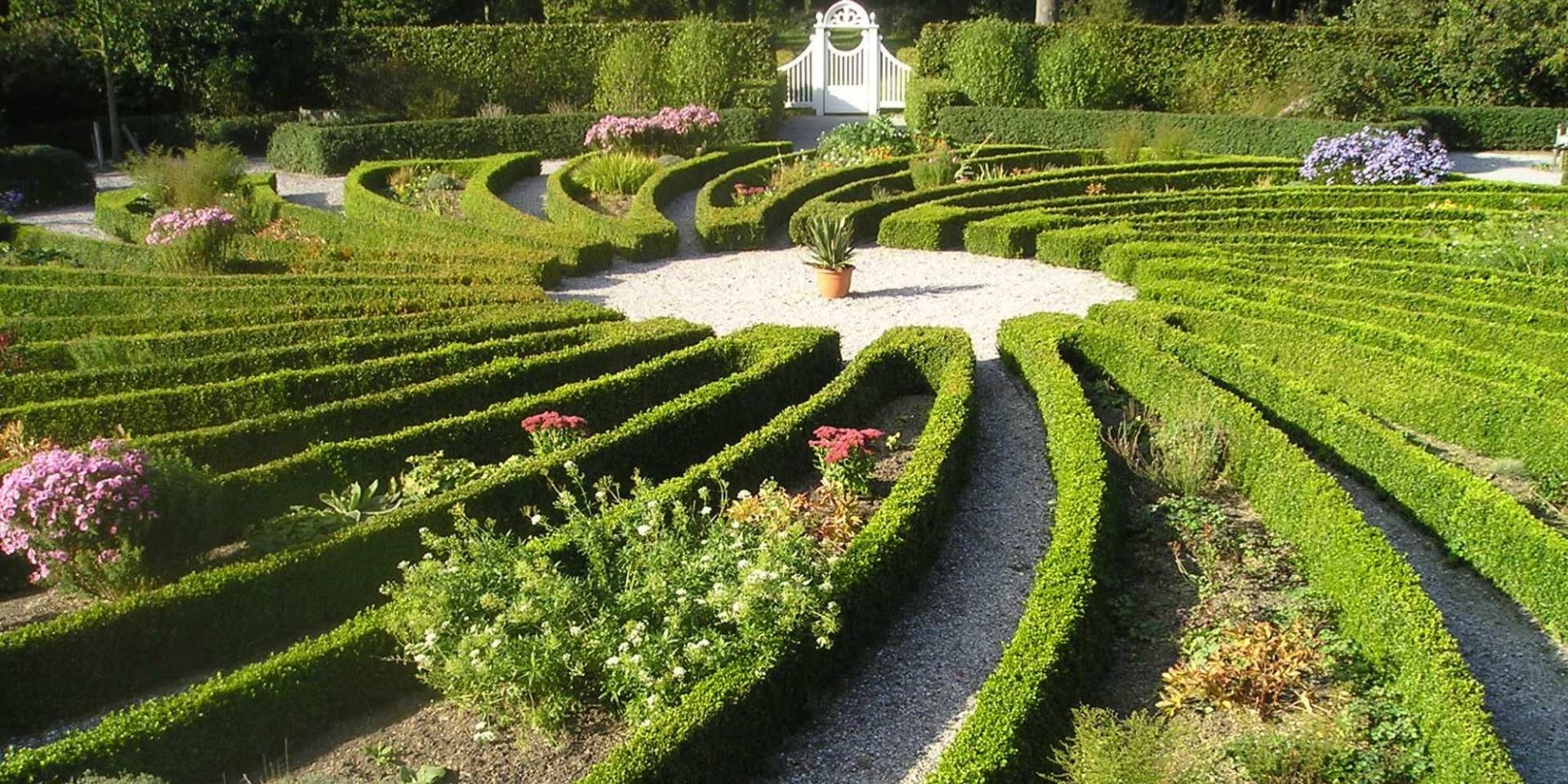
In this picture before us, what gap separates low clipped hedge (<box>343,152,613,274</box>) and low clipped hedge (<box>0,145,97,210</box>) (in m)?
5.05

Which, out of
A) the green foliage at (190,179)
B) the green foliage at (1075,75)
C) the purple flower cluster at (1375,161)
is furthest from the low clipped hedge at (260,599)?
the green foliage at (1075,75)

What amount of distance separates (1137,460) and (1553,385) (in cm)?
337

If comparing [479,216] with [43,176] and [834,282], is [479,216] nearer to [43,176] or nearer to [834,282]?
[834,282]

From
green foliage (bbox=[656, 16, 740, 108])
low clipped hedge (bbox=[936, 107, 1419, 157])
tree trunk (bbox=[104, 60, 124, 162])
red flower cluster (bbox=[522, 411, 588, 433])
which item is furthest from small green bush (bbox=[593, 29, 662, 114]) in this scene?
red flower cluster (bbox=[522, 411, 588, 433])

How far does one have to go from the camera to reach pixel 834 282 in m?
13.8

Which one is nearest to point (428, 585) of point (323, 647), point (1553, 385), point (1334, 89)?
point (323, 647)

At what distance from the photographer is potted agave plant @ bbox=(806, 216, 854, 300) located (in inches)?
540

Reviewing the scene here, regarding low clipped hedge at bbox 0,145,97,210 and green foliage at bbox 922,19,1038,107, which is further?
green foliage at bbox 922,19,1038,107

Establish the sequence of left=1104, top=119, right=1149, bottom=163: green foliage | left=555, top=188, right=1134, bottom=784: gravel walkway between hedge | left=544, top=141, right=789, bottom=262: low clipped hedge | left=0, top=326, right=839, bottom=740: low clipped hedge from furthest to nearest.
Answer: left=1104, top=119, right=1149, bottom=163: green foliage < left=544, top=141, right=789, bottom=262: low clipped hedge < left=0, top=326, right=839, bottom=740: low clipped hedge < left=555, top=188, right=1134, bottom=784: gravel walkway between hedge

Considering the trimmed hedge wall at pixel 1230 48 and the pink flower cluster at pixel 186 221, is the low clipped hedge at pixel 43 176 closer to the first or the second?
the pink flower cluster at pixel 186 221

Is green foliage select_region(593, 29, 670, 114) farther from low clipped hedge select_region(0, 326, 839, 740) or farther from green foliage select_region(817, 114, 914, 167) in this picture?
low clipped hedge select_region(0, 326, 839, 740)

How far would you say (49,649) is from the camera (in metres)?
6.33

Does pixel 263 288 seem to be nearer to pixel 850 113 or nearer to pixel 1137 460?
pixel 1137 460

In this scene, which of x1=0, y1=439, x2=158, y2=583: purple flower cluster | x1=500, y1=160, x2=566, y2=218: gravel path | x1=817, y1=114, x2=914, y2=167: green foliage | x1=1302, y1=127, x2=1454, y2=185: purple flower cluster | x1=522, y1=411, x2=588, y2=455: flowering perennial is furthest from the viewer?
x1=817, y1=114, x2=914, y2=167: green foliage
